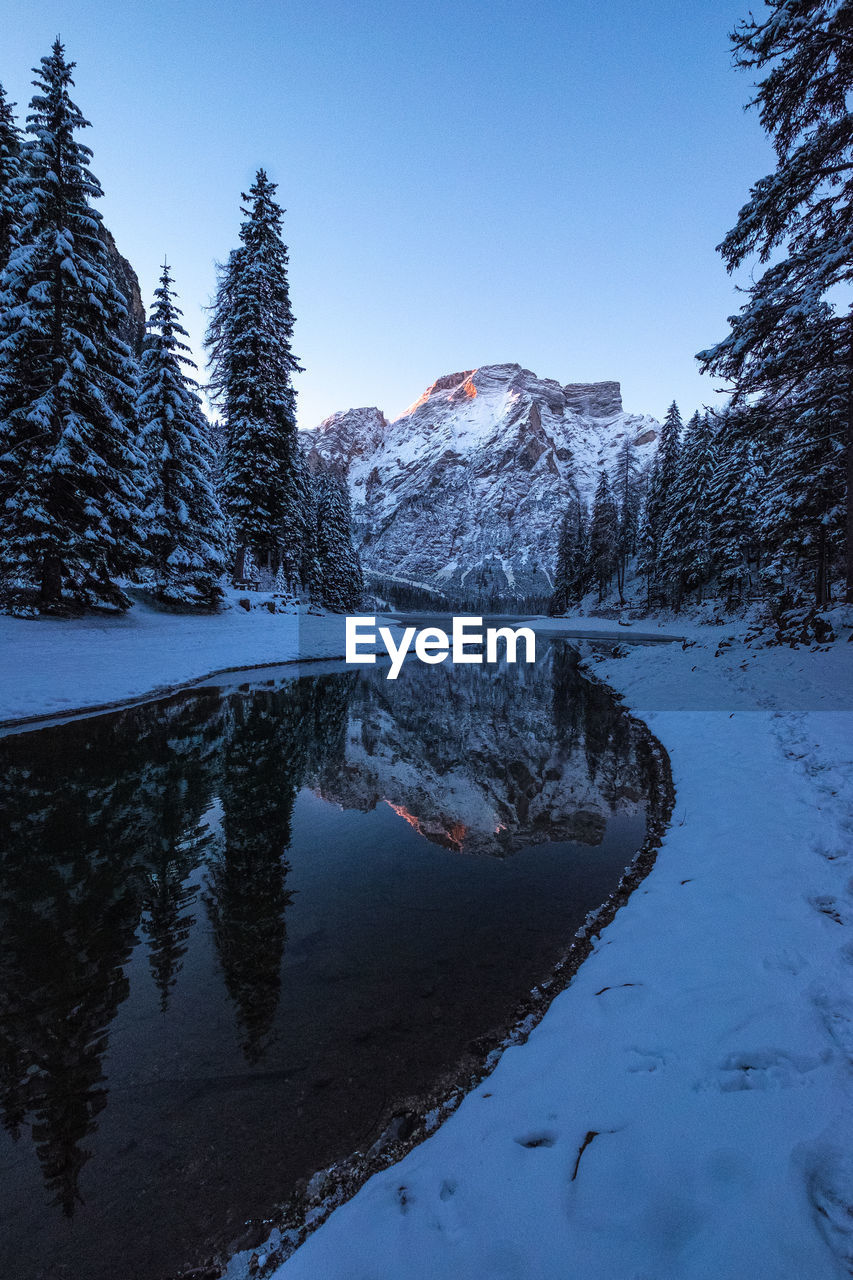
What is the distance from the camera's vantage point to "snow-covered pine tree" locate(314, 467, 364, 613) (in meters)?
50.2

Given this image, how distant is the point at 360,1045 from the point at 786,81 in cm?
1774

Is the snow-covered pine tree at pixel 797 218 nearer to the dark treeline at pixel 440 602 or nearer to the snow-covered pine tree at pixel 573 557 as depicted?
the snow-covered pine tree at pixel 573 557

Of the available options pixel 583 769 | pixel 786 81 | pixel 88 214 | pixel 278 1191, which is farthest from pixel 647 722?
pixel 88 214

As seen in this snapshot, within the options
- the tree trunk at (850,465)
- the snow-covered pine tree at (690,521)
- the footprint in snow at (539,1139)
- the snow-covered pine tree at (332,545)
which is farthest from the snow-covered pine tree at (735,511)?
the footprint in snow at (539,1139)

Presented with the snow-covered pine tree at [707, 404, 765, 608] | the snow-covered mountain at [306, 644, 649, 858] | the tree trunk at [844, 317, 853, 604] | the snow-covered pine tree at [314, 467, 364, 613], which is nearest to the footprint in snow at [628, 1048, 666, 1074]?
the snow-covered mountain at [306, 644, 649, 858]

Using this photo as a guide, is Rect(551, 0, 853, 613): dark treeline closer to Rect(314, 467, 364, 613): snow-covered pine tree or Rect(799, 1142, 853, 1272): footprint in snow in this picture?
Rect(799, 1142, 853, 1272): footprint in snow

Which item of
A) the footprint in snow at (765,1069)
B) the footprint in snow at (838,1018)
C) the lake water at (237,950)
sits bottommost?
the lake water at (237,950)

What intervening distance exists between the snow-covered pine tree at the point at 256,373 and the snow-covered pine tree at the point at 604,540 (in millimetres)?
43383

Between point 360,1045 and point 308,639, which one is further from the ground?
point 308,639

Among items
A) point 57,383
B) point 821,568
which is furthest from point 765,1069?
point 821,568

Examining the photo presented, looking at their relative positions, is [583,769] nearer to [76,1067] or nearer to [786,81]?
[76,1067]

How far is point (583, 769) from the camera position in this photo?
31.3 feet

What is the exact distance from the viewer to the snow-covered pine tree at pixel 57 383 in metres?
17.0

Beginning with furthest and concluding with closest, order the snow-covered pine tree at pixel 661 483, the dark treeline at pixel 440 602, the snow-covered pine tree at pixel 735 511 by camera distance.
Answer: the dark treeline at pixel 440 602
the snow-covered pine tree at pixel 661 483
the snow-covered pine tree at pixel 735 511
